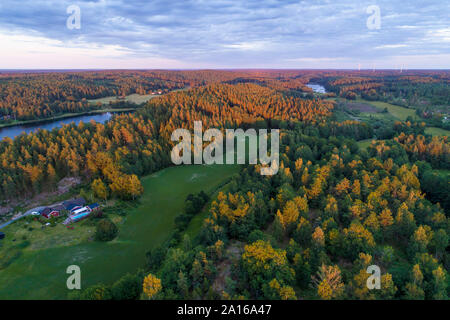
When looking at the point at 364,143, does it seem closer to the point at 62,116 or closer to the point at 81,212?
the point at 81,212

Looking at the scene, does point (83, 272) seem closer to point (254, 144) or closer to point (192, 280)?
point (192, 280)

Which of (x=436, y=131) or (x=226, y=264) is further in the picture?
(x=436, y=131)

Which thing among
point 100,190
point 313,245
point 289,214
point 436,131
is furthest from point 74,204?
point 436,131

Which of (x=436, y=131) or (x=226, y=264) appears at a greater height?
(x=436, y=131)

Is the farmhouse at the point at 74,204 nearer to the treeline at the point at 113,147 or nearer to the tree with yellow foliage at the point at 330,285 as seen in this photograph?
the treeline at the point at 113,147

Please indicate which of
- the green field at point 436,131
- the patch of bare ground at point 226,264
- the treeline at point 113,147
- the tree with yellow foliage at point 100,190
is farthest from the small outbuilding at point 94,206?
the green field at point 436,131
